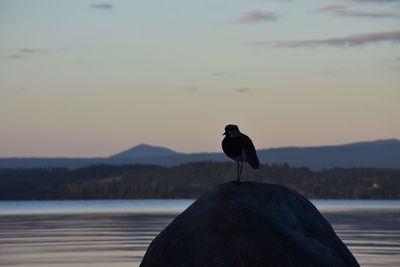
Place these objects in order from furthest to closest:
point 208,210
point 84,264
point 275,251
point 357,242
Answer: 1. point 357,242
2. point 84,264
3. point 208,210
4. point 275,251

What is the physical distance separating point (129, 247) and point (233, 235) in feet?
107

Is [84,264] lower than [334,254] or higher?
lower

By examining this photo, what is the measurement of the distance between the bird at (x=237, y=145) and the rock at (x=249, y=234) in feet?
2.40

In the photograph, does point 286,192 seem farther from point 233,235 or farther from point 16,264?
point 16,264

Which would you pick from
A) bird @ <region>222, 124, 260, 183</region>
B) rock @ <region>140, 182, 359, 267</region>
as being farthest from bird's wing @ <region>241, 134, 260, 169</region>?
rock @ <region>140, 182, 359, 267</region>

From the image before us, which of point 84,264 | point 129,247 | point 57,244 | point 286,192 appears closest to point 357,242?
point 129,247

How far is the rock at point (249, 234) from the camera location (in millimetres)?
17891

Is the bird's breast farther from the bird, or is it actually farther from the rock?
the rock

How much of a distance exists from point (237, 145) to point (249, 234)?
273cm

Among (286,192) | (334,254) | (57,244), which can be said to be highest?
(286,192)

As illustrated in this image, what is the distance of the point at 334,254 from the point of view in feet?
61.6

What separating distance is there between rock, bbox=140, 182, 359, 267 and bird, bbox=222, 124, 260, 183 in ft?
2.40

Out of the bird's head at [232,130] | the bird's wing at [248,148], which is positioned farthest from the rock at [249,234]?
the bird's head at [232,130]

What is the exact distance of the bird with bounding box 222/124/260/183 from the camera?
2011 centimetres
